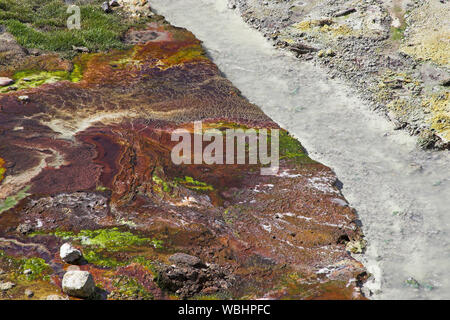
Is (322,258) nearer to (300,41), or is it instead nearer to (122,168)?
(122,168)

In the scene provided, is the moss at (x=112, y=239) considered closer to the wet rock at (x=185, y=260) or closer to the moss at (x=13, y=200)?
the wet rock at (x=185, y=260)

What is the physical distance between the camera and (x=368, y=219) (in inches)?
494

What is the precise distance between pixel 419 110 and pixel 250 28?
9.68 metres

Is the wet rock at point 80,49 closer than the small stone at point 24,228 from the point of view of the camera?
No

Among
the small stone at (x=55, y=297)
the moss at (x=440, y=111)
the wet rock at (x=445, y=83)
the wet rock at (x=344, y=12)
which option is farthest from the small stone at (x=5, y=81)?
the wet rock at (x=445, y=83)

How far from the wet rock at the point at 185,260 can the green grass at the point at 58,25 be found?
12.7 m

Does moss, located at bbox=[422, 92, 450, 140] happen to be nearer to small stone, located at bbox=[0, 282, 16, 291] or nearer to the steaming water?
the steaming water

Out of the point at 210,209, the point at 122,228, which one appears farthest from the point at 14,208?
the point at 210,209

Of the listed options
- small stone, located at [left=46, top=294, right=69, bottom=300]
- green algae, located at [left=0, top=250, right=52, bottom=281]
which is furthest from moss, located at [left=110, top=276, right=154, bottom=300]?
green algae, located at [left=0, top=250, right=52, bottom=281]

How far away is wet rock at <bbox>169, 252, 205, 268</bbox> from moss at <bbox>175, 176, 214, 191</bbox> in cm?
299

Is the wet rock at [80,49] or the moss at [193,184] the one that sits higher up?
the wet rock at [80,49]

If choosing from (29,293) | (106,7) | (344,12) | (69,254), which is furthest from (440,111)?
(106,7)

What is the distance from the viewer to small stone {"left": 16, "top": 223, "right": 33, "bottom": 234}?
1064 cm

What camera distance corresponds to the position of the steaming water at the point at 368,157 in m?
11.1
